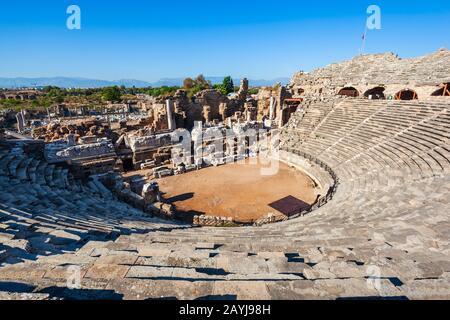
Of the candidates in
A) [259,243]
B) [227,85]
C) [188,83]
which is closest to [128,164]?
[259,243]

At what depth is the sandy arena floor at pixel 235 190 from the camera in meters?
13.8

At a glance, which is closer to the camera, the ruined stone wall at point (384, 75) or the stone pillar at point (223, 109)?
the ruined stone wall at point (384, 75)

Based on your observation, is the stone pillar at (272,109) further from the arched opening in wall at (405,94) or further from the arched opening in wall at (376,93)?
the arched opening in wall at (405,94)

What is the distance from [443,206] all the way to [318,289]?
22.2ft

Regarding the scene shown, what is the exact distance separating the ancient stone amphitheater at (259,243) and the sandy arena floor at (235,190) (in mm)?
3250

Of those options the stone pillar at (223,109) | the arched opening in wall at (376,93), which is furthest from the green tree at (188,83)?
the arched opening in wall at (376,93)

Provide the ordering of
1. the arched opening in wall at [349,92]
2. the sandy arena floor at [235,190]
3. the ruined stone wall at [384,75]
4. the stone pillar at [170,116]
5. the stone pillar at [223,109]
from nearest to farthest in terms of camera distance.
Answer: the sandy arena floor at [235,190]
the ruined stone wall at [384,75]
the arched opening in wall at [349,92]
the stone pillar at [170,116]
the stone pillar at [223,109]

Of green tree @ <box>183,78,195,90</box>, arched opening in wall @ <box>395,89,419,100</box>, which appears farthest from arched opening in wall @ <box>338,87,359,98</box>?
green tree @ <box>183,78,195,90</box>

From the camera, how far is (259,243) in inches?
215

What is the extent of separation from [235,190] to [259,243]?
10.6 metres

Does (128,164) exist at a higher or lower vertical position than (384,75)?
lower

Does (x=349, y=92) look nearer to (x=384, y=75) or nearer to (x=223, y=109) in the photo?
(x=384, y=75)

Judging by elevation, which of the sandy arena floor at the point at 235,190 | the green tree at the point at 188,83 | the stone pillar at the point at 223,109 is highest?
the green tree at the point at 188,83

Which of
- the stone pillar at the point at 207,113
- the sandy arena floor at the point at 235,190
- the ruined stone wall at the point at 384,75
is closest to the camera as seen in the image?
the sandy arena floor at the point at 235,190
